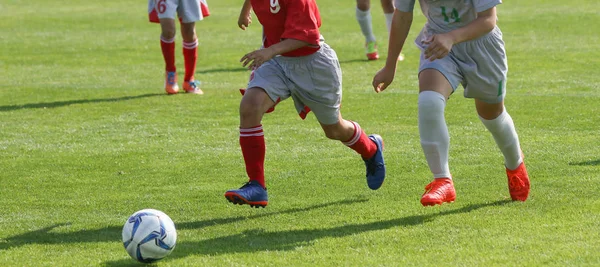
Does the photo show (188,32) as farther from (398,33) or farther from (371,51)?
(398,33)

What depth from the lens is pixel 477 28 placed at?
5.43 meters

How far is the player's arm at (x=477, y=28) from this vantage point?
5367mm

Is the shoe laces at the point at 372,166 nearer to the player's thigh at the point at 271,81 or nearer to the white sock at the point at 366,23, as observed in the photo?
the player's thigh at the point at 271,81

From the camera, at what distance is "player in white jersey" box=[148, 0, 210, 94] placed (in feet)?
37.2

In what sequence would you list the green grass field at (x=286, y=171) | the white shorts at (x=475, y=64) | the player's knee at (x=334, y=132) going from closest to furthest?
1. the green grass field at (x=286, y=171)
2. the white shorts at (x=475, y=64)
3. the player's knee at (x=334, y=132)

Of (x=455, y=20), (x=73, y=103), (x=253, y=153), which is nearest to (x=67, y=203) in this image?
(x=253, y=153)

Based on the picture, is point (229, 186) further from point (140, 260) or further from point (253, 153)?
point (140, 260)

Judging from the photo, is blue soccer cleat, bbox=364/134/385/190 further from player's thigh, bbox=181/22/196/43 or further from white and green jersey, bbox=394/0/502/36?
player's thigh, bbox=181/22/196/43

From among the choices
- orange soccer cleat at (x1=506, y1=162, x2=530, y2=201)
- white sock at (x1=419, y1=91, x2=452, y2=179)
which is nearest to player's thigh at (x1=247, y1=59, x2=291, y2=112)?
white sock at (x1=419, y1=91, x2=452, y2=179)

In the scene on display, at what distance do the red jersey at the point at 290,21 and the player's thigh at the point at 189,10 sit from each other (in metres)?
5.14

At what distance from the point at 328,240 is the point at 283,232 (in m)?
0.37

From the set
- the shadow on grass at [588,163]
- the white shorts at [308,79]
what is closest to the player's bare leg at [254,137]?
the white shorts at [308,79]

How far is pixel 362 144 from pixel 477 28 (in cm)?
147

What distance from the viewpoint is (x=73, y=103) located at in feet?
36.6
